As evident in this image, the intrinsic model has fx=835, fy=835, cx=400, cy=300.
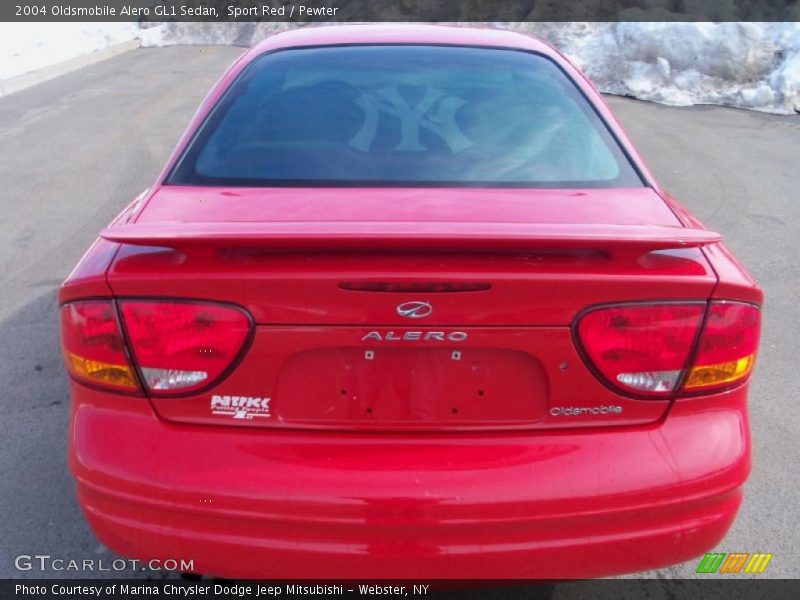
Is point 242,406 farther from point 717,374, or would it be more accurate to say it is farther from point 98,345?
point 717,374

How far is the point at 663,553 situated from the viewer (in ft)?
6.94

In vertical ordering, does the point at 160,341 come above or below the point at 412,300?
below

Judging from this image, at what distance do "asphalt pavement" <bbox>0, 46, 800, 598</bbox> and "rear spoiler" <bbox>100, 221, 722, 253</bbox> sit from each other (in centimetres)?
133

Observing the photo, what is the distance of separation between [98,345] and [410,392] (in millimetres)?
804

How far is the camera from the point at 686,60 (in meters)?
13.3

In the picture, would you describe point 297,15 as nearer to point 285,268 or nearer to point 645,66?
point 645,66

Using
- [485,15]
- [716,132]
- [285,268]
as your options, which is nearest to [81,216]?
[285,268]

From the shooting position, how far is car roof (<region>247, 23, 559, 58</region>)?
3281 millimetres

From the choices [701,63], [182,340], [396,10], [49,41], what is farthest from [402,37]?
[49,41]

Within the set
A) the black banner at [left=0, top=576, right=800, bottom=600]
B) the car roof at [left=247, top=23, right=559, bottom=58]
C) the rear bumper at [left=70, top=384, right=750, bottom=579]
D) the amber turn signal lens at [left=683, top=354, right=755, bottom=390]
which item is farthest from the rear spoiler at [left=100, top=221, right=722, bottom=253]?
the car roof at [left=247, top=23, right=559, bottom=58]

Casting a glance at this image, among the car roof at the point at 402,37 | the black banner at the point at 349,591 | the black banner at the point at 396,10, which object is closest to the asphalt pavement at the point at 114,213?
the black banner at the point at 349,591

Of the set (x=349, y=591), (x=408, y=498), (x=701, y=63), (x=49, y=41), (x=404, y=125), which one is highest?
(x=404, y=125)

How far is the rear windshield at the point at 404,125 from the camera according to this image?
8.44ft

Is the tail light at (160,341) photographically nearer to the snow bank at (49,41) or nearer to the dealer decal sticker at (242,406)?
the dealer decal sticker at (242,406)
